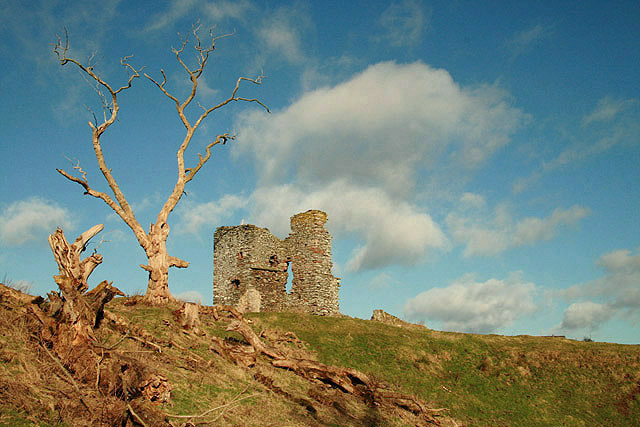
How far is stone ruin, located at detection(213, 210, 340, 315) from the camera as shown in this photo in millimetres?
33125

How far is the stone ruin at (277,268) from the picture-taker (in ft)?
Result: 109

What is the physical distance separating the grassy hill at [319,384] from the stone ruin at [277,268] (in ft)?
21.1

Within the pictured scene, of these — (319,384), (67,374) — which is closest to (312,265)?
(319,384)

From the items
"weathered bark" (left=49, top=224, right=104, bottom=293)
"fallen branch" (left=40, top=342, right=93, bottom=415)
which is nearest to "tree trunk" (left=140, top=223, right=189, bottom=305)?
"weathered bark" (left=49, top=224, right=104, bottom=293)

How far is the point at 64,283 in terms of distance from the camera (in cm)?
1130

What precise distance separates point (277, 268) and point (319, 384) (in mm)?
19287

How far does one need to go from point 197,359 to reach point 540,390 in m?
16.0

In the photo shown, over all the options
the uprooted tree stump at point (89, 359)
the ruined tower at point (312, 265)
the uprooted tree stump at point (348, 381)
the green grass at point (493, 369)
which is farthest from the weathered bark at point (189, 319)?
the ruined tower at point (312, 265)

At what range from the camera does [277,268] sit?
34312 millimetres

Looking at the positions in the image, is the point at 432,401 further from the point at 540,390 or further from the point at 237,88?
the point at 237,88

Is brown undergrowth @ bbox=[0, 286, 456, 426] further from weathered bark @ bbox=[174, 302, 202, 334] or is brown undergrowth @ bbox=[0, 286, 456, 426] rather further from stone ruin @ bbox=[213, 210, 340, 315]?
stone ruin @ bbox=[213, 210, 340, 315]

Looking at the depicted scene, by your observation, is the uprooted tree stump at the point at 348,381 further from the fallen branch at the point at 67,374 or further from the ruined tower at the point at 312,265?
the ruined tower at the point at 312,265

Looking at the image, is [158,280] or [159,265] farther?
[159,265]

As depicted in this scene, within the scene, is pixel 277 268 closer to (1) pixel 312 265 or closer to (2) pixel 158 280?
(1) pixel 312 265
